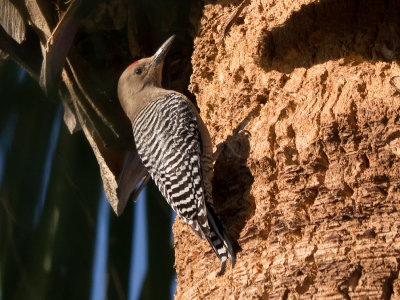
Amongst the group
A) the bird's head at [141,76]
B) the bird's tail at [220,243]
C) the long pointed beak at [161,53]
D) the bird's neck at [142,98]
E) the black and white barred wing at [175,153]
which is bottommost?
the bird's tail at [220,243]

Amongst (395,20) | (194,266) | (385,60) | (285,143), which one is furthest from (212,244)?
(395,20)

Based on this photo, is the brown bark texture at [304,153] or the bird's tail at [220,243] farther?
the bird's tail at [220,243]

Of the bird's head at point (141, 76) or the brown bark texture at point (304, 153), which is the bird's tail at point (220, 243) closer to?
the brown bark texture at point (304, 153)

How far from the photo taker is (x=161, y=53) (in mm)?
4871

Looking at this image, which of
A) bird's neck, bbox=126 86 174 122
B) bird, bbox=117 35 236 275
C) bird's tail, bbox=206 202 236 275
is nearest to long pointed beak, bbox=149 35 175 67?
bird, bbox=117 35 236 275

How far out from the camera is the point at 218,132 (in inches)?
166

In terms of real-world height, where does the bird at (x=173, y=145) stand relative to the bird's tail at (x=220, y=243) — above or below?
above

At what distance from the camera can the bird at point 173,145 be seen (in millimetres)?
3633

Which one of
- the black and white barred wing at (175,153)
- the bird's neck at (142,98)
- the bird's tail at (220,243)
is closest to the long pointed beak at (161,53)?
the bird's neck at (142,98)

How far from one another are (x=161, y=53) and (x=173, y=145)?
98 centimetres

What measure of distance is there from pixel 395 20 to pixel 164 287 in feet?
7.70

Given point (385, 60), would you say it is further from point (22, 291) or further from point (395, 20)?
point (22, 291)

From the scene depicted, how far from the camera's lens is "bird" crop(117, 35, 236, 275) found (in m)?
3.63

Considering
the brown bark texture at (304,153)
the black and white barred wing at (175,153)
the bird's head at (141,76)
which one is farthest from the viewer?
the bird's head at (141,76)
